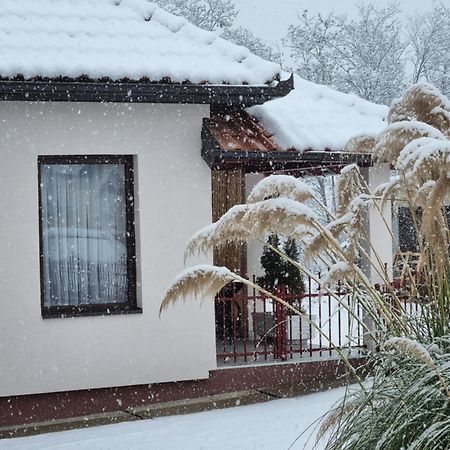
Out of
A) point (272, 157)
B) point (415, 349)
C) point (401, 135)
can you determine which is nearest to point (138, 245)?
point (272, 157)

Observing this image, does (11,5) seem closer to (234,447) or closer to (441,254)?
(234,447)

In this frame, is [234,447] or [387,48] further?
[387,48]

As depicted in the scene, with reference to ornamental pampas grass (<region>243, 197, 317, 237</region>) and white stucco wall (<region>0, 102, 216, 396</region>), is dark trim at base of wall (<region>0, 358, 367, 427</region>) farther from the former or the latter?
ornamental pampas grass (<region>243, 197, 317, 237</region>)

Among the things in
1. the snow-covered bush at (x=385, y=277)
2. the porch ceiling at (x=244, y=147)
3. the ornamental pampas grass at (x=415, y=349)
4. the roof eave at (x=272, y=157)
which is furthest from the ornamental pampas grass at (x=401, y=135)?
the porch ceiling at (x=244, y=147)

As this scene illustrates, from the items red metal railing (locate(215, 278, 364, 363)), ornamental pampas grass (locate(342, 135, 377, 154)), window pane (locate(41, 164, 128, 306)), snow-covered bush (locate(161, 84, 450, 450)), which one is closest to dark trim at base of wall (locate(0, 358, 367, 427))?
red metal railing (locate(215, 278, 364, 363))

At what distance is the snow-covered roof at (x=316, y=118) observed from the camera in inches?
441

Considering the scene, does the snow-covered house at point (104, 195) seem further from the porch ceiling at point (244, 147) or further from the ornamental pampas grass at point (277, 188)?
the ornamental pampas grass at point (277, 188)

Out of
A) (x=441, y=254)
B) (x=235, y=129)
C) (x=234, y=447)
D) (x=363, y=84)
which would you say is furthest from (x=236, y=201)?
(x=363, y=84)

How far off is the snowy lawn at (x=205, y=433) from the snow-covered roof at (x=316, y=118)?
122 inches

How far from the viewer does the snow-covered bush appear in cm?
440

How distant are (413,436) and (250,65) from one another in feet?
21.9

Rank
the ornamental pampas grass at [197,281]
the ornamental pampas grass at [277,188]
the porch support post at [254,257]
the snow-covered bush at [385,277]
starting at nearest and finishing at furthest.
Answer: the snow-covered bush at [385,277], the ornamental pampas grass at [197,281], the ornamental pampas grass at [277,188], the porch support post at [254,257]

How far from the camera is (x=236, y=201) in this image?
13.5 metres

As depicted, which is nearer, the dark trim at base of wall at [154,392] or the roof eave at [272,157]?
the dark trim at base of wall at [154,392]
